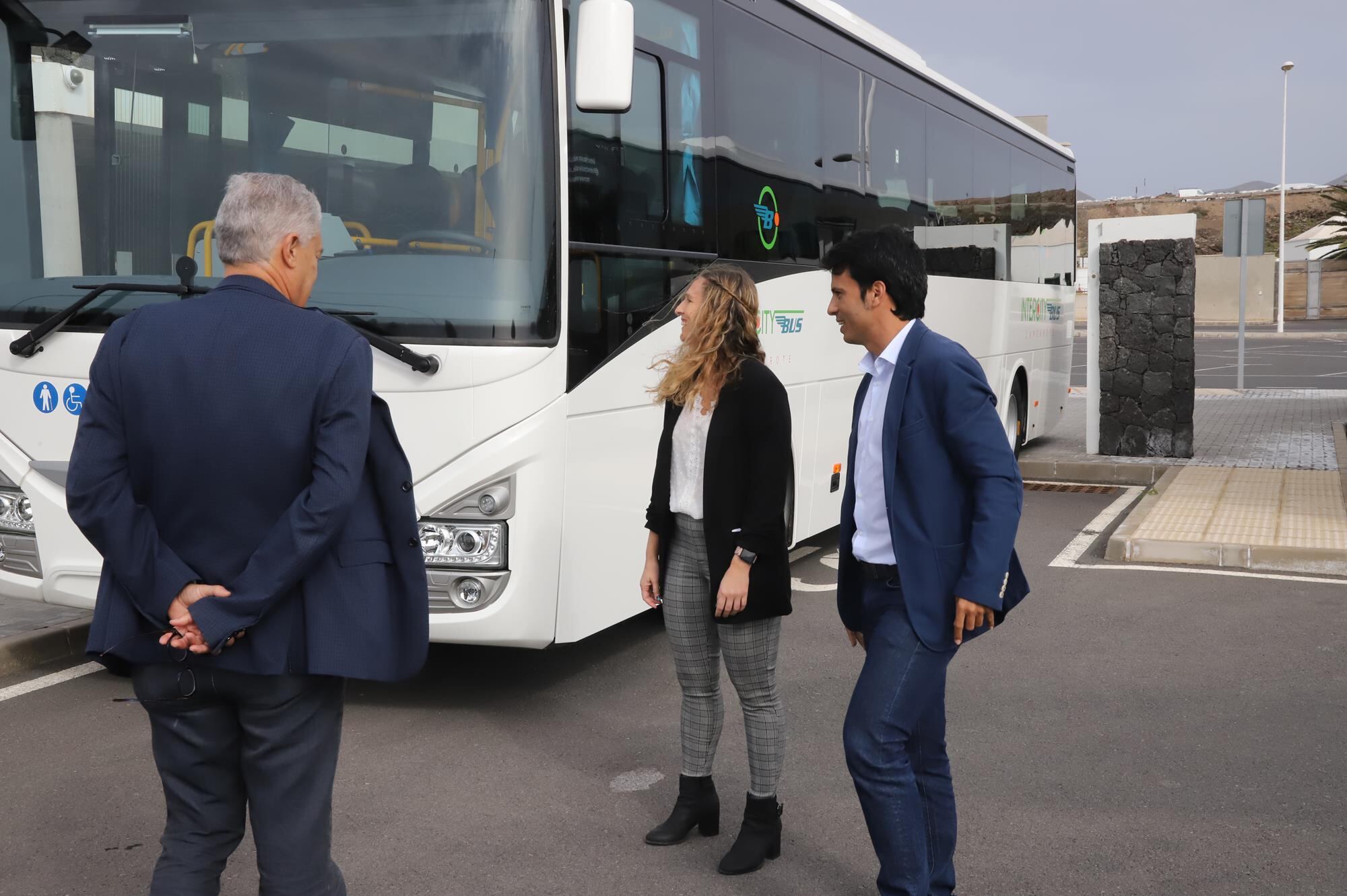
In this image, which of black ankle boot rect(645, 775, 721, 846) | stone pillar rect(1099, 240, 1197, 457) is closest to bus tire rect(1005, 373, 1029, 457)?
stone pillar rect(1099, 240, 1197, 457)

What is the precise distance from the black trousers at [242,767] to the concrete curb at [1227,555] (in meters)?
7.12

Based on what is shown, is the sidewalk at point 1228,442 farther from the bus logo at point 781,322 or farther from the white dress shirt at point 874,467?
the white dress shirt at point 874,467

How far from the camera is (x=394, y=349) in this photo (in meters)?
4.95

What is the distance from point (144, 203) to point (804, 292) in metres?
3.68

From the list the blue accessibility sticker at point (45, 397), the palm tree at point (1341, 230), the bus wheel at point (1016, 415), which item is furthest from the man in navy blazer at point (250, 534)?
the palm tree at point (1341, 230)

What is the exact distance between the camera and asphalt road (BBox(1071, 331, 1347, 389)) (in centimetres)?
2759

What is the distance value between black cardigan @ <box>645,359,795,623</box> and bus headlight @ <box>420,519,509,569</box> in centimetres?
136

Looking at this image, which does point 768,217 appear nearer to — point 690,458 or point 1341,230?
point 690,458

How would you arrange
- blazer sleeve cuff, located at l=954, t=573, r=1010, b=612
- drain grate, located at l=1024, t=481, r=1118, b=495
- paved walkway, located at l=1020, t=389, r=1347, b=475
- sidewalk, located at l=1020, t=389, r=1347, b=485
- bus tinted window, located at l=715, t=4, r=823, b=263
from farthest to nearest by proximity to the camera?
paved walkway, located at l=1020, t=389, r=1347, b=475
sidewalk, located at l=1020, t=389, r=1347, b=485
drain grate, located at l=1024, t=481, r=1118, b=495
bus tinted window, located at l=715, t=4, r=823, b=263
blazer sleeve cuff, located at l=954, t=573, r=1010, b=612

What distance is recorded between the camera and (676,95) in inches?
246

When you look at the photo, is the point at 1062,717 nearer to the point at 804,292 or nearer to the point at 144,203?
the point at 804,292

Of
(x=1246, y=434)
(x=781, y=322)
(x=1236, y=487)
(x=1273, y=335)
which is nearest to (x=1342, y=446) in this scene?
(x=1246, y=434)

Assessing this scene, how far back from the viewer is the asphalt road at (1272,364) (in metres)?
27.6

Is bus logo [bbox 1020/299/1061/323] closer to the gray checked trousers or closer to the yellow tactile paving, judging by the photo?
the yellow tactile paving
